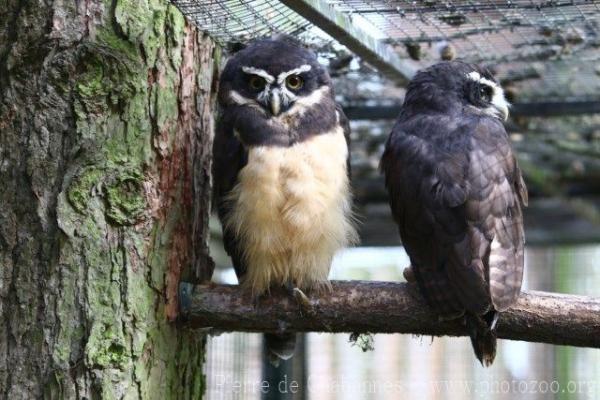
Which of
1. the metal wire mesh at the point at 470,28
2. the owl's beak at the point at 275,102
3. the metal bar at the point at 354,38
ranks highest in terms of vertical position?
the metal wire mesh at the point at 470,28

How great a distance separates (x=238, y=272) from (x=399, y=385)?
2.81 m

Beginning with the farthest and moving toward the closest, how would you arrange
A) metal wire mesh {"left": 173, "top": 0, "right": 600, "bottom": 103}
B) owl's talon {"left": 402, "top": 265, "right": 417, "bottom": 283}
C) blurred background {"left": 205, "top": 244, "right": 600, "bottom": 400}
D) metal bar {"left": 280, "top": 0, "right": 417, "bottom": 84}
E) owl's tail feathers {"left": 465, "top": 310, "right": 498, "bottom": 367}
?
blurred background {"left": 205, "top": 244, "right": 600, "bottom": 400} → metal wire mesh {"left": 173, "top": 0, "right": 600, "bottom": 103} → owl's talon {"left": 402, "top": 265, "right": 417, "bottom": 283} → metal bar {"left": 280, "top": 0, "right": 417, "bottom": 84} → owl's tail feathers {"left": 465, "top": 310, "right": 498, "bottom": 367}

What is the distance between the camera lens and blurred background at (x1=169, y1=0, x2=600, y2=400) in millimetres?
3848

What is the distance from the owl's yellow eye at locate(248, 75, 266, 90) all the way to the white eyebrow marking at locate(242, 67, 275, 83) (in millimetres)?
21

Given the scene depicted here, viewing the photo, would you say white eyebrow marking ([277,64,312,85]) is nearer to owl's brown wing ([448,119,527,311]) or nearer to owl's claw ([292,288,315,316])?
owl's brown wing ([448,119,527,311])

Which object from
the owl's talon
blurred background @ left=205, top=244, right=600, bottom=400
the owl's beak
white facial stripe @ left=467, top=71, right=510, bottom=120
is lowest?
Answer: blurred background @ left=205, top=244, right=600, bottom=400

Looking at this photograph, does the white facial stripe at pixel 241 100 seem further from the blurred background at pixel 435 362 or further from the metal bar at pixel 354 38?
the blurred background at pixel 435 362

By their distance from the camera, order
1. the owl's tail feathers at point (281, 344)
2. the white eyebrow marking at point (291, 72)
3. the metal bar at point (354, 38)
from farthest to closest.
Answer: the owl's tail feathers at point (281, 344)
the white eyebrow marking at point (291, 72)
the metal bar at point (354, 38)

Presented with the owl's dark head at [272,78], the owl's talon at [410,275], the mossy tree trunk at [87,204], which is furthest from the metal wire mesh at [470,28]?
the owl's talon at [410,275]

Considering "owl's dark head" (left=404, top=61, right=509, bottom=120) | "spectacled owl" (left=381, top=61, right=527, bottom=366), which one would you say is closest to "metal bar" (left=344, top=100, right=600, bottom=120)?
"owl's dark head" (left=404, top=61, right=509, bottom=120)

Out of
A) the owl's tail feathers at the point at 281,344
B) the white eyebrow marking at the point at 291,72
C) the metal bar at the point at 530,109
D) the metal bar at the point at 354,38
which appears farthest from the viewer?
the metal bar at the point at 530,109

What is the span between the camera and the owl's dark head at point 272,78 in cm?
378

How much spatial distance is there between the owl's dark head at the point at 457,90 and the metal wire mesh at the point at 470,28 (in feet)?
0.66

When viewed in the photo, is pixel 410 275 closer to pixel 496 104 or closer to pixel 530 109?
pixel 496 104
